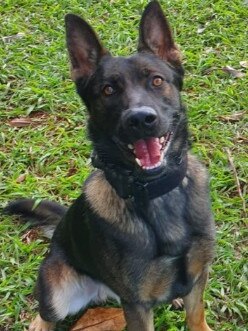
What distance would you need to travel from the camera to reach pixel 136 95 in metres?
2.67

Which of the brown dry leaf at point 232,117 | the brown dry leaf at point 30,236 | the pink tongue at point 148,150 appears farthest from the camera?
the brown dry leaf at point 232,117

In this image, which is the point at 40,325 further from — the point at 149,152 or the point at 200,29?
the point at 200,29

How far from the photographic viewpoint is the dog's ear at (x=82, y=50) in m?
2.86

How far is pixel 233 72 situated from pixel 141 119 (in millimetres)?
2738

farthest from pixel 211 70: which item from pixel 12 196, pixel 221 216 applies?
pixel 12 196

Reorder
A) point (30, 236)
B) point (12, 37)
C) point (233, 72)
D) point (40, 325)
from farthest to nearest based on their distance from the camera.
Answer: point (12, 37)
point (233, 72)
point (30, 236)
point (40, 325)

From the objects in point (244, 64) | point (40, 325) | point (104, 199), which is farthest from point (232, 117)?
point (40, 325)

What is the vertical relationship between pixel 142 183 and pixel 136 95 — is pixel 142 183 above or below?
below

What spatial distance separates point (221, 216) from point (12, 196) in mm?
1443

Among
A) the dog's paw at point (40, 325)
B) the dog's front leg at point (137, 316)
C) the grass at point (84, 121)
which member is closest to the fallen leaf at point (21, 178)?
the grass at point (84, 121)

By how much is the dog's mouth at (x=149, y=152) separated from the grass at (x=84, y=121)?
3.73 feet

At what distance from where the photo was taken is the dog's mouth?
2639mm

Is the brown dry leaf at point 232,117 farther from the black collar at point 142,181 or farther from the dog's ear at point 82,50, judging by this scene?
the dog's ear at point 82,50

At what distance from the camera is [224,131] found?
449 centimetres
